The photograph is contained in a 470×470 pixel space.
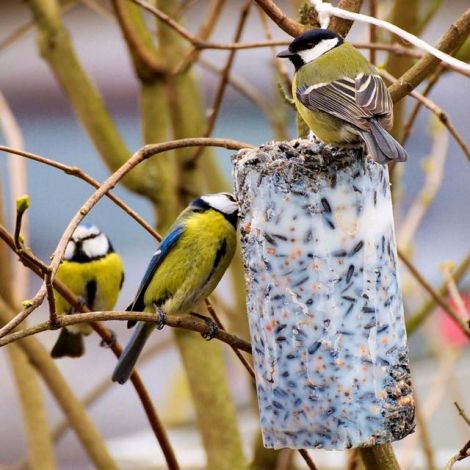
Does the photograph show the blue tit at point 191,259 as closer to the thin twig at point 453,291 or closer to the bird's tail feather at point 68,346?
the thin twig at point 453,291

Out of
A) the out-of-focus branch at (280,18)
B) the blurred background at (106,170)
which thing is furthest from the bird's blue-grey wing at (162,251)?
the blurred background at (106,170)

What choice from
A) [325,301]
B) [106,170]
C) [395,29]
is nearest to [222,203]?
[325,301]

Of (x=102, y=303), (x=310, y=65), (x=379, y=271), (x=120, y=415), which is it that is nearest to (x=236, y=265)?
(x=102, y=303)

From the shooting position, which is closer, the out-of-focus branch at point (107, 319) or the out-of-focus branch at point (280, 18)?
the out-of-focus branch at point (107, 319)

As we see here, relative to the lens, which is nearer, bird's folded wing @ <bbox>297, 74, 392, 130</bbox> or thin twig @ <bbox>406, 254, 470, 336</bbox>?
bird's folded wing @ <bbox>297, 74, 392, 130</bbox>

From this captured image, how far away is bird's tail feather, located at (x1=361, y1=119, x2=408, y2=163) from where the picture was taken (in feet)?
4.90

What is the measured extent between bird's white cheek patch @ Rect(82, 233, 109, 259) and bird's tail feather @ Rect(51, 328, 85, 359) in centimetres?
28

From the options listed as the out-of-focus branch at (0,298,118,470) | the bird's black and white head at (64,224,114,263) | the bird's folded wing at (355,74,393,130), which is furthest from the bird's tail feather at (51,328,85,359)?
the bird's folded wing at (355,74,393,130)

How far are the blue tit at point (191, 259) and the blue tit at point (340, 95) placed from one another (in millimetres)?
384

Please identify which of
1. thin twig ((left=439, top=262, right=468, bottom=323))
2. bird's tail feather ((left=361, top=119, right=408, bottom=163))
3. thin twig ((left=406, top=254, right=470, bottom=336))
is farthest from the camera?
thin twig ((left=406, top=254, right=470, bottom=336))

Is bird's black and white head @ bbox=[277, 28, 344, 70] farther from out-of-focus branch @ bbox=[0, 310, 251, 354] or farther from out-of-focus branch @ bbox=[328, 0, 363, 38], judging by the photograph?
out-of-focus branch @ bbox=[0, 310, 251, 354]

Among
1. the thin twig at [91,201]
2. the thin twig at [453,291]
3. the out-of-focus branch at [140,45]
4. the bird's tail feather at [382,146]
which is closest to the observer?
the thin twig at [91,201]

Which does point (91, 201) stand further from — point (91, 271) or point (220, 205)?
point (91, 271)

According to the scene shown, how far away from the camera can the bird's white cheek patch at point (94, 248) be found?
304 centimetres
